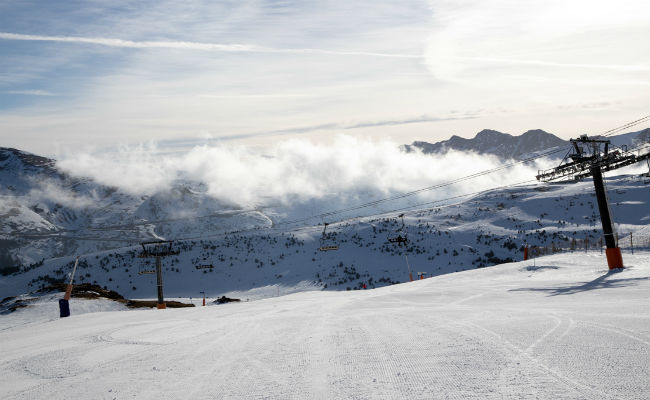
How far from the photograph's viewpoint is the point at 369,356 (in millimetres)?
8992

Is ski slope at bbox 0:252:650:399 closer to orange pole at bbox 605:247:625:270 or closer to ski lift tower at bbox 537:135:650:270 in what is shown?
orange pole at bbox 605:247:625:270

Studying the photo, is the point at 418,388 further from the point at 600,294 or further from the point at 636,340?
the point at 600,294

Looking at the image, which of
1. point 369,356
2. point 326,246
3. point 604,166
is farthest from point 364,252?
point 369,356

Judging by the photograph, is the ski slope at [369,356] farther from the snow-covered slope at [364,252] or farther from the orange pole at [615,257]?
the snow-covered slope at [364,252]

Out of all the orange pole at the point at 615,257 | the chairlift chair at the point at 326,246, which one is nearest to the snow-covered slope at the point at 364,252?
the chairlift chair at the point at 326,246

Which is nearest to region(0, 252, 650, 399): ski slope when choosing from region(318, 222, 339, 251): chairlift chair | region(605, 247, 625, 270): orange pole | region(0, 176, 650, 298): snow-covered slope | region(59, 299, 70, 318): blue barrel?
region(59, 299, 70, 318): blue barrel

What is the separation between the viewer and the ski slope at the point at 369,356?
22.4 ft

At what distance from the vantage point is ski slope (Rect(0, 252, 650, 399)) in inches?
269

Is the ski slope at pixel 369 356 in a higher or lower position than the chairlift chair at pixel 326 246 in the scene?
lower

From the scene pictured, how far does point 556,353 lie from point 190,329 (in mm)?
10959

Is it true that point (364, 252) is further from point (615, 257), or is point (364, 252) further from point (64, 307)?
point (64, 307)

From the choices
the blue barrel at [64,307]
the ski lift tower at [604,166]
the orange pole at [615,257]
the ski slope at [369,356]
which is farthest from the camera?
the ski lift tower at [604,166]

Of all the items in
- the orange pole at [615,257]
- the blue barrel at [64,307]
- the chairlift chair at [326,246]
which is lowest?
the orange pole at [615,257]

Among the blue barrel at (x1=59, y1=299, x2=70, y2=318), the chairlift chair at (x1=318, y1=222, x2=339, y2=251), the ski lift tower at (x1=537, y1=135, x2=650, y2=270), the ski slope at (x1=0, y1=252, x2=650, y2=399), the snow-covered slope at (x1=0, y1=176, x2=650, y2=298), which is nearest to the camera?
the ski slope at (x1=0, y1=252, x2=650, y2=399)
